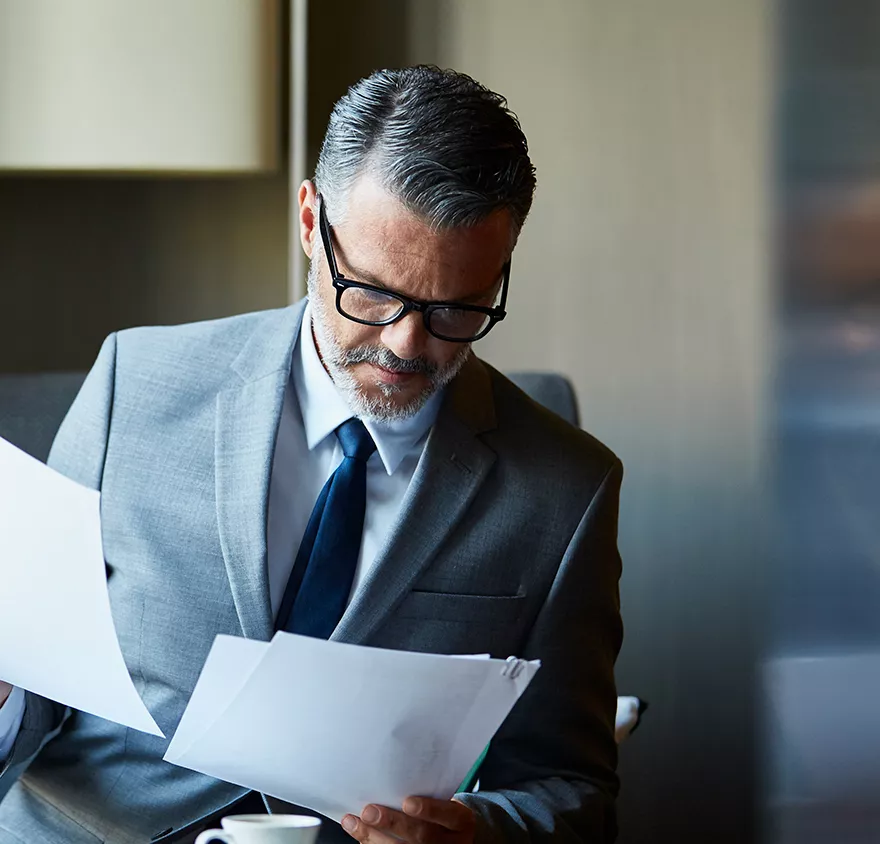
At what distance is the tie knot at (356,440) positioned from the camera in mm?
1271

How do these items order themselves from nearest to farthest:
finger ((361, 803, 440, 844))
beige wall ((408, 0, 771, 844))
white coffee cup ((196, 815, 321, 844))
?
white coffee cup ((196, 815, 321, 844))
finger ((361, 803, 440, 844))
beige wall ((408, 0, 771, 844))

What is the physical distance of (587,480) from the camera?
1.34 m

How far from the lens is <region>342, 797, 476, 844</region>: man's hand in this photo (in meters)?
0.95

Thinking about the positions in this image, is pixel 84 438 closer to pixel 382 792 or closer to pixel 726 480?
pixel 382 792

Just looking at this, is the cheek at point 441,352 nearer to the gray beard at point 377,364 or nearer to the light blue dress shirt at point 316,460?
the gray beard at point 377,364

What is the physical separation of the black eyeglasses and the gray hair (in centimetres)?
7

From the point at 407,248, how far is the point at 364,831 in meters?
0.51

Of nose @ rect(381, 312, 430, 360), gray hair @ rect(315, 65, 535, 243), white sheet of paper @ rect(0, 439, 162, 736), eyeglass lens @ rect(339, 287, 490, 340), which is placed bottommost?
white sheet of paper @ rect(0, 439, 162, 736)

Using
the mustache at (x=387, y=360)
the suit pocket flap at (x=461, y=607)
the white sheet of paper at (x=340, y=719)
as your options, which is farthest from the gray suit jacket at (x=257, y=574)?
the white sheet of paper at (x=340, y=719)

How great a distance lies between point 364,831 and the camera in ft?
3.14

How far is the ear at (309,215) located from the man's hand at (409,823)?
0.56m

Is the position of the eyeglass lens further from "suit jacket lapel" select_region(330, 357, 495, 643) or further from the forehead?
"suit jacket lapel" select_region(330, 357, 495, 643)

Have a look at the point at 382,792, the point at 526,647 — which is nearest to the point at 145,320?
the point at 526,647

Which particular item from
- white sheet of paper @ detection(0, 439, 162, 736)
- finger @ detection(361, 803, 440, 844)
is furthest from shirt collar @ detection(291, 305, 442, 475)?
finger @ detection(361, 803, 440, 844)
